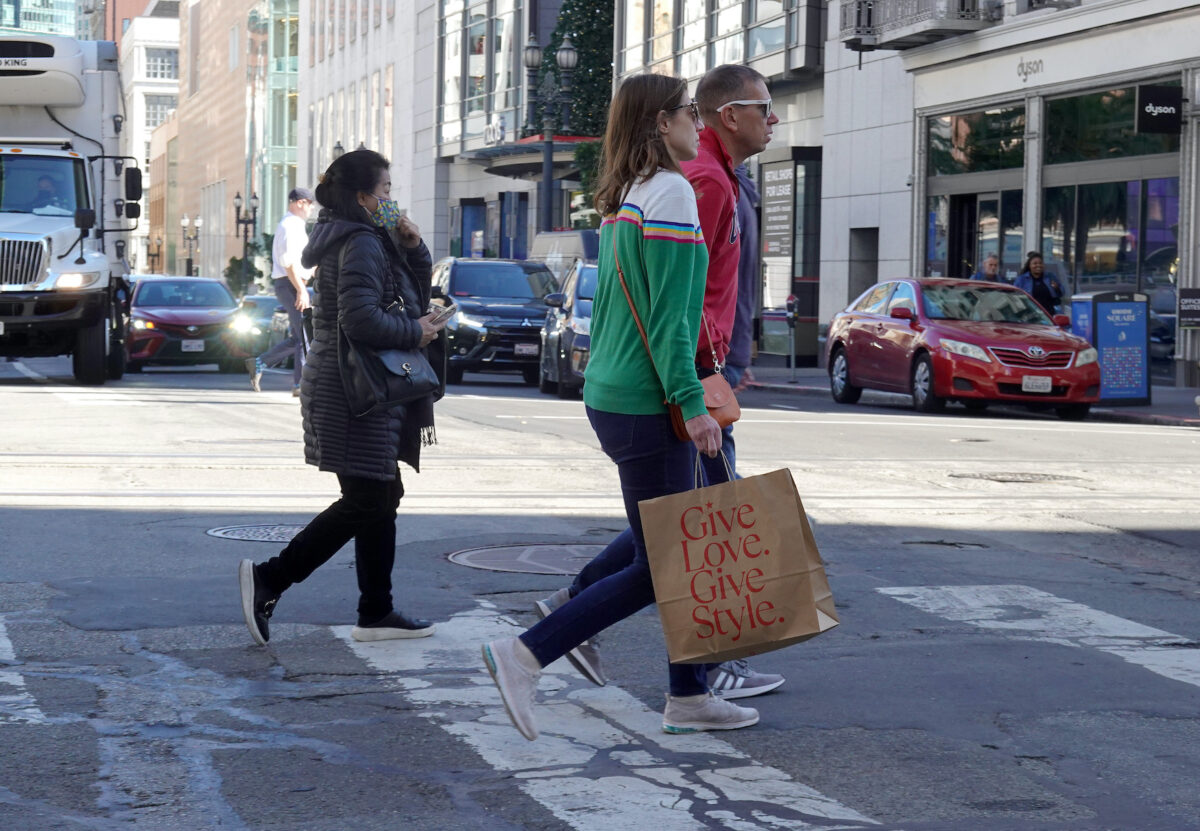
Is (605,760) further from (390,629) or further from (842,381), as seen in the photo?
(842,381)

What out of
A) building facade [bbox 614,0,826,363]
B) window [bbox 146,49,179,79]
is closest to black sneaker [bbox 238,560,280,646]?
building facade [bbox 614,0,826,363]

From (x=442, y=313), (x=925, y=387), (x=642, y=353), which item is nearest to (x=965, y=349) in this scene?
(x=925, y=387)

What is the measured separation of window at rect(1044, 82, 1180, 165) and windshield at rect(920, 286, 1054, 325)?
4973 millimetres

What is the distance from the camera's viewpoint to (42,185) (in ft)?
71.9

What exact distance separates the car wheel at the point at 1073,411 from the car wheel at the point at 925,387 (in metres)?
1.26

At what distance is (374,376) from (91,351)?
16252 mm

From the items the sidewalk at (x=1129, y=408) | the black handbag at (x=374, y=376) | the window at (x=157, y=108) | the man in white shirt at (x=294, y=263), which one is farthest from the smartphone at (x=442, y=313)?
the window at (x=157, y=108)

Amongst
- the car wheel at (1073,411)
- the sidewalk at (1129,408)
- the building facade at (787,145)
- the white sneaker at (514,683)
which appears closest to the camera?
the white sneaker at (514,683)

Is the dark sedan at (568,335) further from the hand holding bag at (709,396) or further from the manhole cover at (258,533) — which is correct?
the hand holding bag at (709,396)

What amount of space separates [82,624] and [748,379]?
2.51 metres

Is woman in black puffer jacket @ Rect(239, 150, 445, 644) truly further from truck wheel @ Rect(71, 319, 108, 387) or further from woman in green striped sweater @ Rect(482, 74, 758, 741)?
truck wheel @ Rect(71, 319, 108, 387)

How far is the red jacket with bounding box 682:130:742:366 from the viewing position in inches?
207

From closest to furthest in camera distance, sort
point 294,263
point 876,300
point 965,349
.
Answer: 1. point 294,263
2. point 965,349
3. point 876,300

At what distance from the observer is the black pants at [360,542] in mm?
6348
